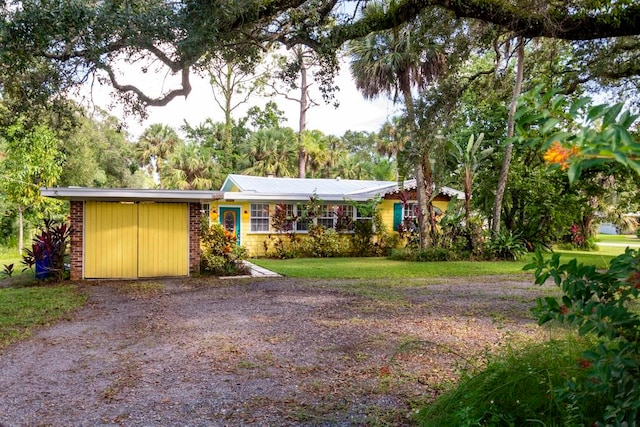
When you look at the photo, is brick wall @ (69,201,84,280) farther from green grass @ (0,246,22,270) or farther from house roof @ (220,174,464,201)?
green grass @ (0,246,22,270)

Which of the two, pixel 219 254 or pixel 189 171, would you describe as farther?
pixel 189 171

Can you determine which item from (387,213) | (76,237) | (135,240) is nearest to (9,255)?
(76,237)

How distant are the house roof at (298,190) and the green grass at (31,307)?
7843 mm

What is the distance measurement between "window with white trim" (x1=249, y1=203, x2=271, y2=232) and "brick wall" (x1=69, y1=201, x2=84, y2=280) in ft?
24.6

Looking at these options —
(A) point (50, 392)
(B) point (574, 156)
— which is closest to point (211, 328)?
(A) point (50, 392)

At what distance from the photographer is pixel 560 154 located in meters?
1.54

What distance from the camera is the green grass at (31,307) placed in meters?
6.85

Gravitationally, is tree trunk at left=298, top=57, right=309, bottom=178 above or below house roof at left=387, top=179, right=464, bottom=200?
above

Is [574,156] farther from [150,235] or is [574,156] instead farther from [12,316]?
[150,235]

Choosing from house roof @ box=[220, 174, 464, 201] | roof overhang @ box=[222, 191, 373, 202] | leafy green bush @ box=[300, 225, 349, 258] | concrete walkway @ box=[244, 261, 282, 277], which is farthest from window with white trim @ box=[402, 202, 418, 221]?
concrete walkway @ box=[244, 261, 282, 277]

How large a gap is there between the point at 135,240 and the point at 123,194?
141 cm

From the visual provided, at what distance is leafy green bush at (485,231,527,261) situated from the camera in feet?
57.1

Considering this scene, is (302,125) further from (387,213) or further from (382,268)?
(382,268)

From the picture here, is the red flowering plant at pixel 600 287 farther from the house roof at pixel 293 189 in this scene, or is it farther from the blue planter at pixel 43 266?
the house roof at pixel 293 189
